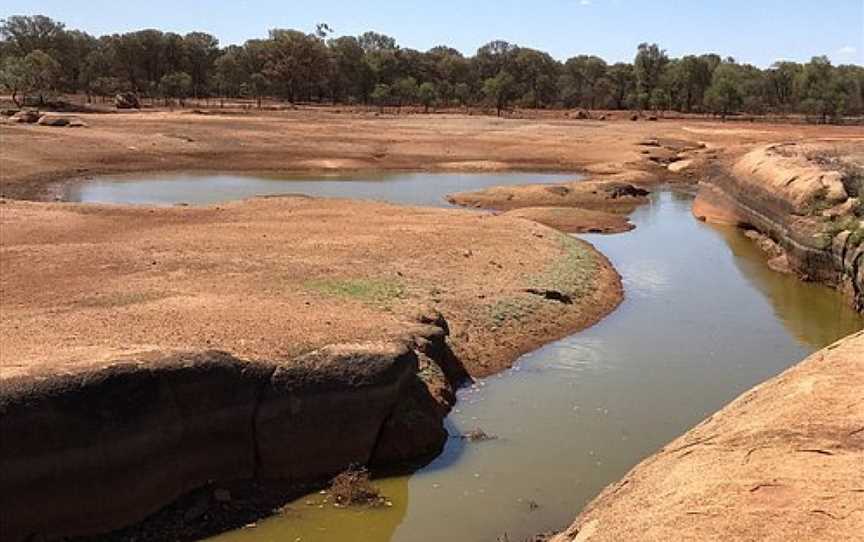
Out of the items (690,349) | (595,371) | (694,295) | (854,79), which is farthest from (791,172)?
(854,79)

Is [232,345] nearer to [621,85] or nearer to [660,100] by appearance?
[660,100]

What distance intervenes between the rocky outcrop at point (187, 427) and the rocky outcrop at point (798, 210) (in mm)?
16185

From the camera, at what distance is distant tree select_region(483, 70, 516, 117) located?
4301 inches

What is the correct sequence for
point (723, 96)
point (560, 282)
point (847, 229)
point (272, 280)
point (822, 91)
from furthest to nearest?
point (723, 96)
point (822, 91)
point (847, 229)
point (560, 282)
point (272, 280)

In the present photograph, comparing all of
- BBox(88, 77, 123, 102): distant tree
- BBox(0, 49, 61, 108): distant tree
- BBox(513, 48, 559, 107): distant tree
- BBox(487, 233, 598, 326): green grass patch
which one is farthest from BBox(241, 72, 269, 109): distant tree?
BBox(487, 233, 598, 326): green grass patch

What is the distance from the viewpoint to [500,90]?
109 meters

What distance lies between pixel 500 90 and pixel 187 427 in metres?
102

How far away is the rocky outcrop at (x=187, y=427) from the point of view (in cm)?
994

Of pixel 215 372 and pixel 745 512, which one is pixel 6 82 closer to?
pixel 215 372

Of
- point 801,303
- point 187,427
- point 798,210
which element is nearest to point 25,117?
point 798,210

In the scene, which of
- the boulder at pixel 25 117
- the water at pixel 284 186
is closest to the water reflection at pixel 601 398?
the water at pixel 284 186

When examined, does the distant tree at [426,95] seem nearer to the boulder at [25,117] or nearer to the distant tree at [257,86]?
the distant tree at [257,86]

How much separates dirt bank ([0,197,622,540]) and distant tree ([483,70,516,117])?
85595 mm

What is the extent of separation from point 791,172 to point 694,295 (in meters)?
12.7
